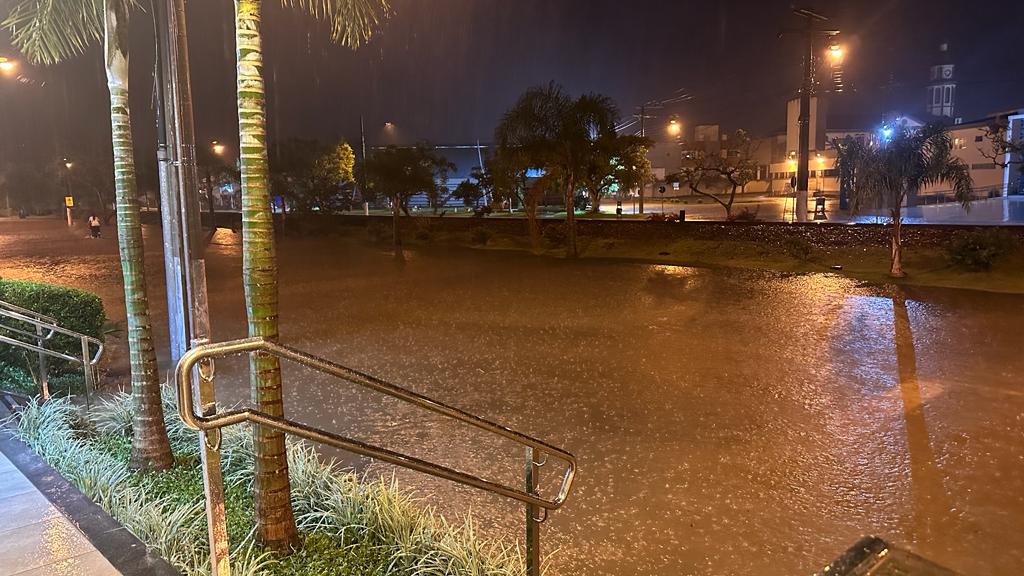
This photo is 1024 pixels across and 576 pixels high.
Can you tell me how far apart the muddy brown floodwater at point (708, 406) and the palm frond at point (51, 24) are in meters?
3.95

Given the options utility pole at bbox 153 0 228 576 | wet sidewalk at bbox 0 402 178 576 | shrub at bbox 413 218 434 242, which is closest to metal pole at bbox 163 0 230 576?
utility pole at bbox 153 0 228 576

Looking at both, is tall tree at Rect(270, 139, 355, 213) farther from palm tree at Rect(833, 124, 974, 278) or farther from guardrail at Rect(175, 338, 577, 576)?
guardrail at Rect(175, 338, 577, 576)

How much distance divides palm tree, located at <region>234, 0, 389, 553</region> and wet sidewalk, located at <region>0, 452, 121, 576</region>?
835mm

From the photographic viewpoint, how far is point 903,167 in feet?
51.9

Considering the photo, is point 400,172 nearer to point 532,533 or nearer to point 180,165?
point 180,165

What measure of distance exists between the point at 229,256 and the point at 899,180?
21.9 meters

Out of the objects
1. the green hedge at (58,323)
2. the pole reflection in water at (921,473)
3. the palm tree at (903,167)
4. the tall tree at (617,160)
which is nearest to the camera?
the pole reflection in water at (921,473)

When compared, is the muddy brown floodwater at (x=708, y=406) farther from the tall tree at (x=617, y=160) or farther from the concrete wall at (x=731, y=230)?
the tall tree at (x=617, y=160)

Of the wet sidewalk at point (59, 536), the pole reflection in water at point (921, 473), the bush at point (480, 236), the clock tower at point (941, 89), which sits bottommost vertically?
the pole reflection in water at point (921, 473)

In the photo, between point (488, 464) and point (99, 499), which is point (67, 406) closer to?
point (99, 499)

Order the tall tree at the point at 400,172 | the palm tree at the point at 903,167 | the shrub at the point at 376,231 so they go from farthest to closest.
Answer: the shrub at the point at 376,231 → the tall tree at the point at 400,172 → the palm tree at the point at 903,167

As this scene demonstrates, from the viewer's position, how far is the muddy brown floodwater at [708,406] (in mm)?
4820

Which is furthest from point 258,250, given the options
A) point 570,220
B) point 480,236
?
point 480,236

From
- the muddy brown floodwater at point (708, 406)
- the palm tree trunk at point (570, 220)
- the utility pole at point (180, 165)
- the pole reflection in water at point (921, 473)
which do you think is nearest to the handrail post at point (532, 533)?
the muddy brown floodwater at point (708, 406)
